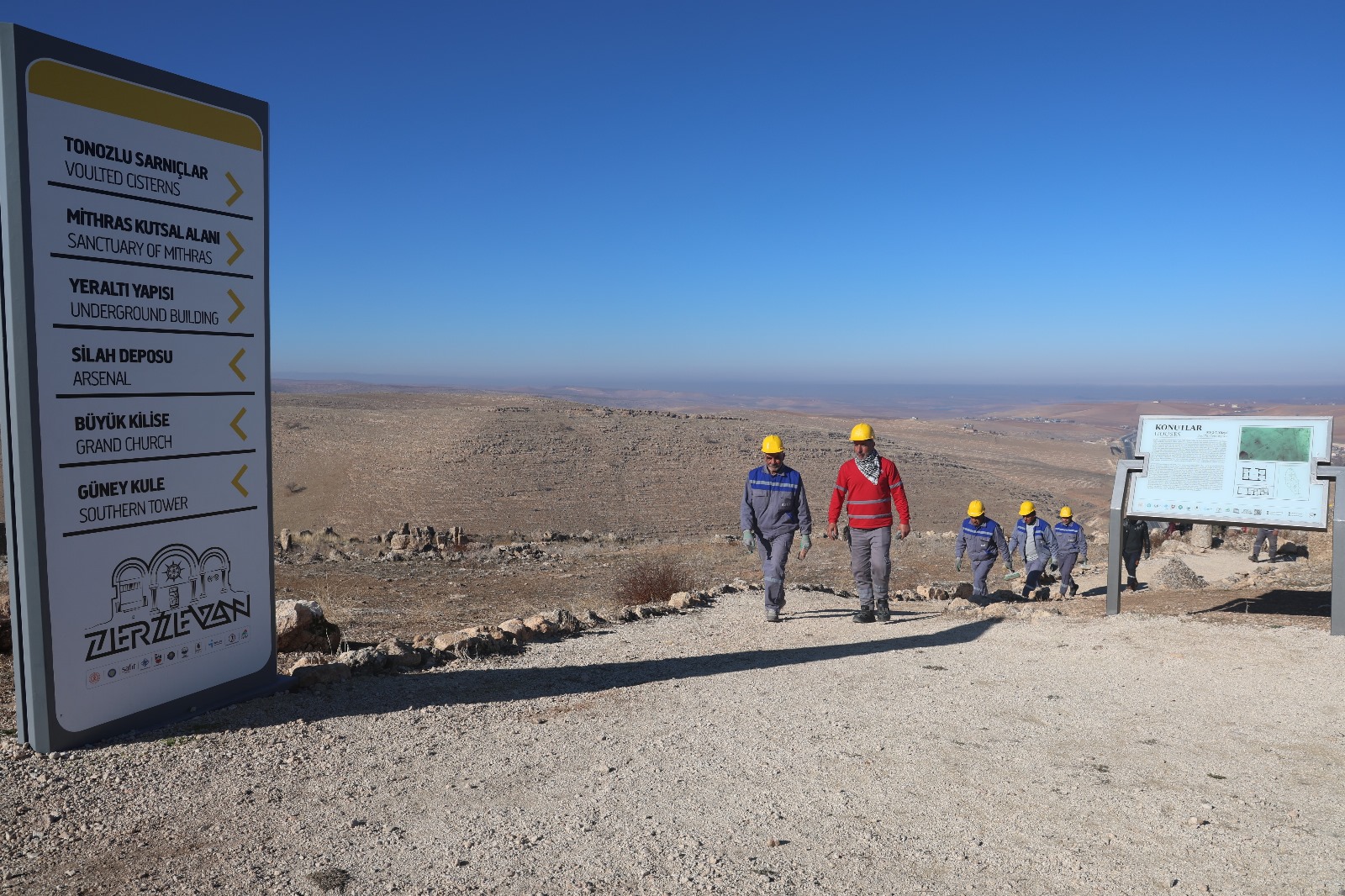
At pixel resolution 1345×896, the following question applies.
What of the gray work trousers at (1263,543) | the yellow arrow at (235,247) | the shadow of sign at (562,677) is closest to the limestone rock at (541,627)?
the shadow of sign at (562,677)

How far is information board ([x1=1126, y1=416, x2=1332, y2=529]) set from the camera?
8922 mm

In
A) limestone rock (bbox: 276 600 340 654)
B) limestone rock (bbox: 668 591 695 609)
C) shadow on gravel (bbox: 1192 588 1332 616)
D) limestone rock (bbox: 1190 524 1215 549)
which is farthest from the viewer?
limestone rock (bbox: 1190 524 1215 549)

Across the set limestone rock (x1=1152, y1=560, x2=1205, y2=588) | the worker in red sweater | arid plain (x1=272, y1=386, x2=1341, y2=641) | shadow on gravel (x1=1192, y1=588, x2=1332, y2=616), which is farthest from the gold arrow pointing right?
limestone rock (x1=1152, y1=560, x2=1205, y2=588)

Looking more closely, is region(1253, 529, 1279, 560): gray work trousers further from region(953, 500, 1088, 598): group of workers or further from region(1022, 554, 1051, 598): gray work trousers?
region(1022, 554, 1051, 598): gray work trousers

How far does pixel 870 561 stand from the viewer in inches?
394

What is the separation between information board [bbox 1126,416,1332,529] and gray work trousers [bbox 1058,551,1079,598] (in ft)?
17.1

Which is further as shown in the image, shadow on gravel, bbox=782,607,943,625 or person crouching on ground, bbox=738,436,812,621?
shadow on gravel, bbox=782,607,943,625

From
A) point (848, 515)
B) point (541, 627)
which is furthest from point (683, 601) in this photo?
point (848, 515)

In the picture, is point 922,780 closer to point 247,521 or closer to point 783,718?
point 783,718

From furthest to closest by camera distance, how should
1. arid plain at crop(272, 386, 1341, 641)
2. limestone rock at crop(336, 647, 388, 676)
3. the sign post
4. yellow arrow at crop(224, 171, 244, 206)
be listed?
1. arid plain at crop(272, 386, 1341, 641)
2. the sign post
3. limestone rock at crop(336, 647, 388, 676)
4. yellow arrow at crop(224, 171, 244, 206)

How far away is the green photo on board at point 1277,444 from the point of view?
9031 mm

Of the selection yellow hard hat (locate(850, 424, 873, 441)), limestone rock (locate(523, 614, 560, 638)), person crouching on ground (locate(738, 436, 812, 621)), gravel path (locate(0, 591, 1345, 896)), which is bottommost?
limestone rock (locate(523, 614, 560, 638))

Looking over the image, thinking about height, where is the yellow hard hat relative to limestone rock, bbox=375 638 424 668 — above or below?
above

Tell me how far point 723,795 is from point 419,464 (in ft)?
108
